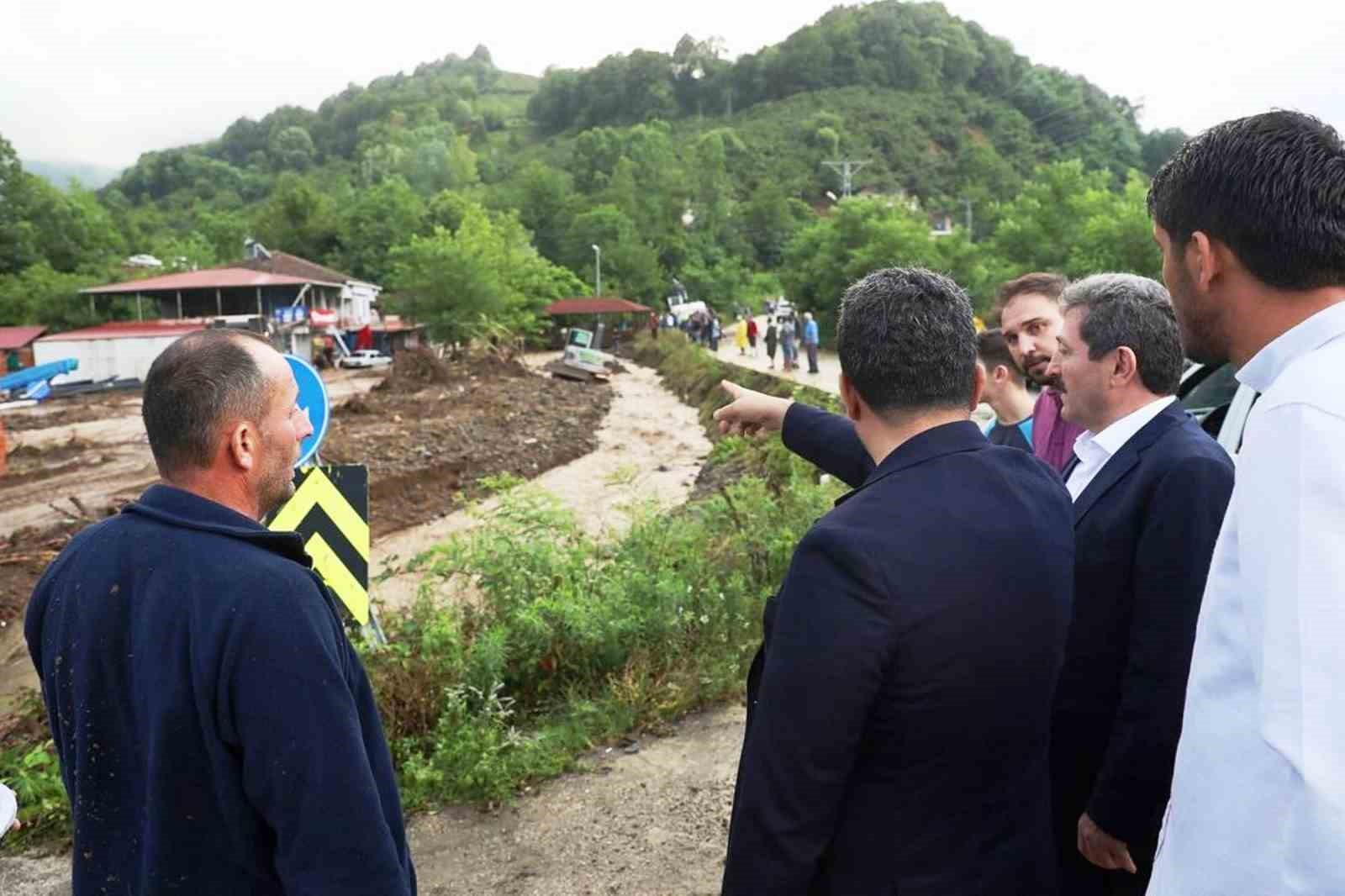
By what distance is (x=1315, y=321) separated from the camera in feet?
4.22

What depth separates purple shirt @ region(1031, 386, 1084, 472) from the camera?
3.56 m

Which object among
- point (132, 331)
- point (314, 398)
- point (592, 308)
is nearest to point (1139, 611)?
point (314, 398)

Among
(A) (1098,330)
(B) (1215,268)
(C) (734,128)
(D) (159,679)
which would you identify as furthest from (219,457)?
(C) (734,128)

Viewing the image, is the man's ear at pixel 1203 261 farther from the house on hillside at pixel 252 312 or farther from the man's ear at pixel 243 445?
the house on hillside at pixel 252 312

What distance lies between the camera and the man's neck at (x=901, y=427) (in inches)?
67.3

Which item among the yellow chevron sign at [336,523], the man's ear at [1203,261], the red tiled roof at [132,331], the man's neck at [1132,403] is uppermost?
the man's ear at [1203,261]

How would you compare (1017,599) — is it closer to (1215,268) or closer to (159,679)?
(1215,268)

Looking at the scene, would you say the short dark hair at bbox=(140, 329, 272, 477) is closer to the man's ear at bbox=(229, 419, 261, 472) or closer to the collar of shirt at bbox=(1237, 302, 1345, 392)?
the man's ear at bbox=(229, 419, 261, 472)

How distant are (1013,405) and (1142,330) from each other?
1.49 m

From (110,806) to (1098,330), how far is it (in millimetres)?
2459

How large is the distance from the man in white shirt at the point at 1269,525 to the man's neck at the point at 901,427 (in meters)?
0.40

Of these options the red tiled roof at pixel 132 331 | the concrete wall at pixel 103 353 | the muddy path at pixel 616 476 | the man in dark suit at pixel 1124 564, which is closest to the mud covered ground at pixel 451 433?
the muddy path at pixel 616 476

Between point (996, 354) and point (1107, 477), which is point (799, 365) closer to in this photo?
point (996, 354)

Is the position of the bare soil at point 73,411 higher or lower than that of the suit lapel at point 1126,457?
lower
